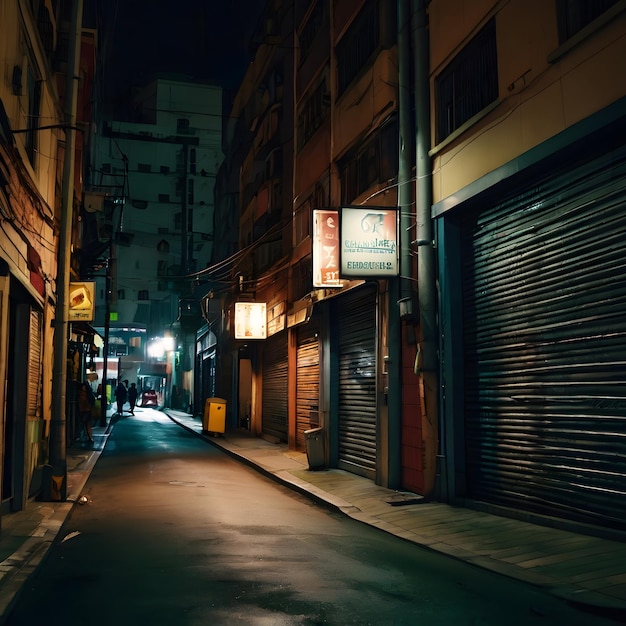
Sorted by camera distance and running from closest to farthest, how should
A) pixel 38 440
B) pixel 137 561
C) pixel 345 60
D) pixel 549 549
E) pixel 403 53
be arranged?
1. pixel 137 561
2. pixel 549 549
3. pixel 403 53
4. pixel 38 440
5. pixel 345 60

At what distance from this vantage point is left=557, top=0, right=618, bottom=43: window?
28.5 feet

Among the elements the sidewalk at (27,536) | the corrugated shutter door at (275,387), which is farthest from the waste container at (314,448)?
the corrugated shutter door at (275,387)

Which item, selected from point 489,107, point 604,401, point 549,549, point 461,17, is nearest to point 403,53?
point 461,17

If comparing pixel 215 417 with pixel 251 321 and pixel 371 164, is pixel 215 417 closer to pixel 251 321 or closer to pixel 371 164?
pixel 251 321

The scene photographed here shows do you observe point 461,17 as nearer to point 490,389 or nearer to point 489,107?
point 489,107

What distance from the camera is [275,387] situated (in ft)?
83.0

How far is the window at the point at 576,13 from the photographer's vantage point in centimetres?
869

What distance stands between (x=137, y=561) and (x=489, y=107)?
8193 millimetres

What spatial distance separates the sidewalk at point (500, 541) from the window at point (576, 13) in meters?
6.42

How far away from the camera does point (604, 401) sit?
8406mm

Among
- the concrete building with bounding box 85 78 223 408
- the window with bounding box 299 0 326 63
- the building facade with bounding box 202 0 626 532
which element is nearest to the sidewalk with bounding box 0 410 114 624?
the building facade with bounding box 202 0 626 532

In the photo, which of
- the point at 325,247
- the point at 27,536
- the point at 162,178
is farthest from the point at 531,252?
the point at 162,178

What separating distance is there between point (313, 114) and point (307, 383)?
26.6ft

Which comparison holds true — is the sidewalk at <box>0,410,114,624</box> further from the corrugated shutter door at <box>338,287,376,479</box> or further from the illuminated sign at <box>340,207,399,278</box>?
the illuminated sign at <box>340,207,399,278</box>
